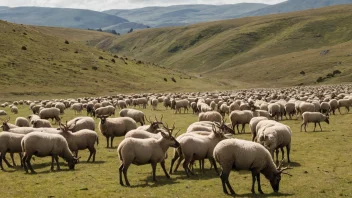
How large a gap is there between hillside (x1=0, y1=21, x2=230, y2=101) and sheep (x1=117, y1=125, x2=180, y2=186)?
A: 183 feet

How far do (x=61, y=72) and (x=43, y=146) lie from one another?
230ft

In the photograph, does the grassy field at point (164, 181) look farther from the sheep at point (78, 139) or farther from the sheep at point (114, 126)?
the sheep at point (114, 126)

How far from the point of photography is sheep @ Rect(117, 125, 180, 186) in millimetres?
16844

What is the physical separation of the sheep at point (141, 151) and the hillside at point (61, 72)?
2198 inches

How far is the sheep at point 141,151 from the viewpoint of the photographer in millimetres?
16844

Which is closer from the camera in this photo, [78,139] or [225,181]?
[225,181]

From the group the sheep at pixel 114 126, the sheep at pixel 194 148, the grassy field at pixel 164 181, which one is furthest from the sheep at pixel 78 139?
the sheep at pixel 194 148

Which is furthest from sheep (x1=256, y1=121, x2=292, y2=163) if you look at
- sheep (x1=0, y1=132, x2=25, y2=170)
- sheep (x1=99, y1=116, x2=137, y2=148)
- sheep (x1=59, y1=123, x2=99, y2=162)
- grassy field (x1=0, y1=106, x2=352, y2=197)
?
sheep (x1=0, y1=132, x2=25, y2=170)

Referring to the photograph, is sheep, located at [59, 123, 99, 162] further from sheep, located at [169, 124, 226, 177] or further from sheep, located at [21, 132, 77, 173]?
sheep, located at [169, 124, 226, 177]

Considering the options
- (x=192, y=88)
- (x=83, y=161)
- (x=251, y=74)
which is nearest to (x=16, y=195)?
(x=83, y=161)

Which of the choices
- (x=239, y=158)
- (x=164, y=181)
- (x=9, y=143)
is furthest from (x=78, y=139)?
(x=239, y=158)

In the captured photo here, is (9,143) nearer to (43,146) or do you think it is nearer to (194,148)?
(43,146)

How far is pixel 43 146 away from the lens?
19.1 metres

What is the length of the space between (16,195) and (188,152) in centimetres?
747
